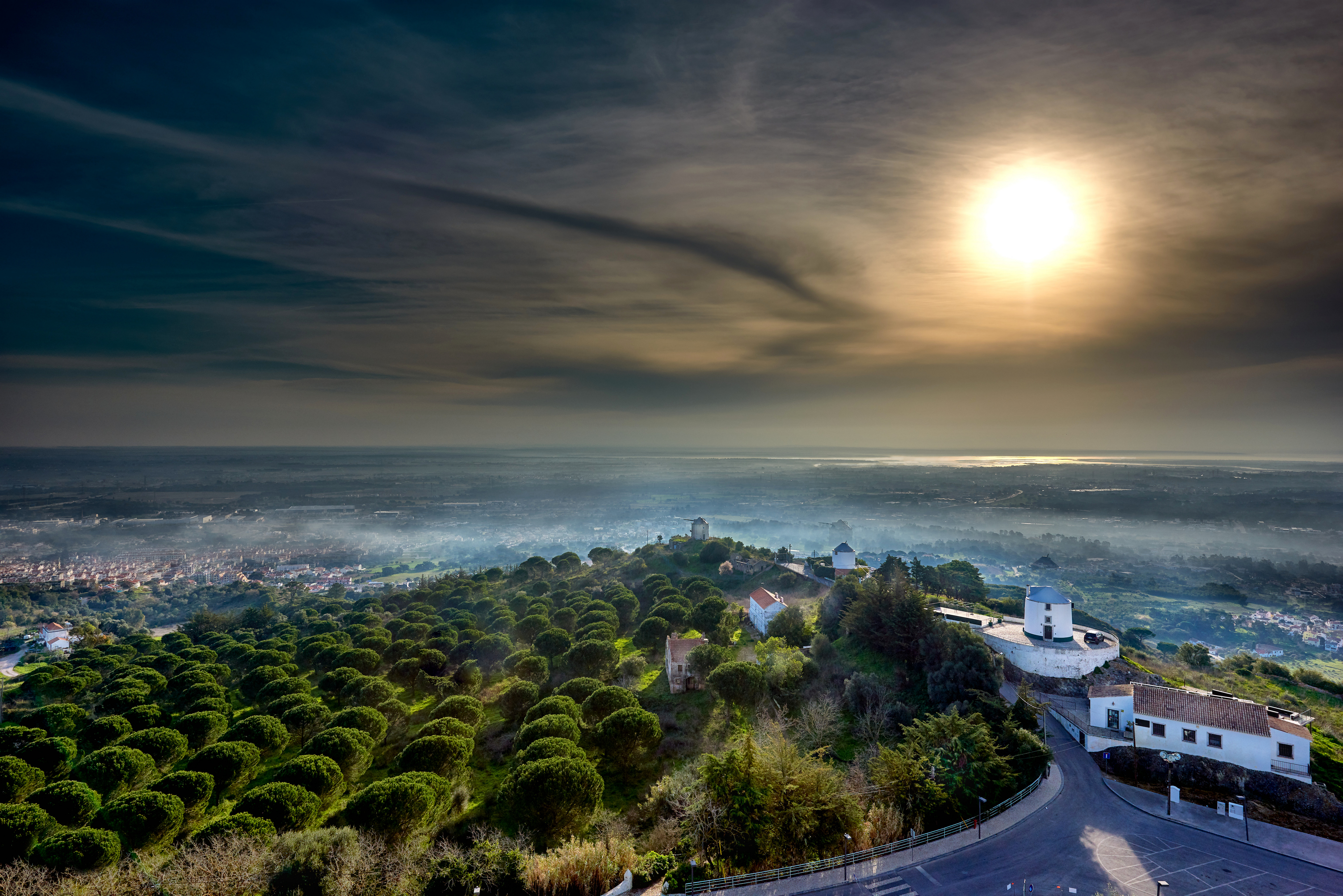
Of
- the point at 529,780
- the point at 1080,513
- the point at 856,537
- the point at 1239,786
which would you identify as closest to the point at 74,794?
the point at 529,780

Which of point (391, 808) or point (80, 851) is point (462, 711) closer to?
point (391, 808)

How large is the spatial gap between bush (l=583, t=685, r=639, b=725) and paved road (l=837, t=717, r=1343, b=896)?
18.8 meters

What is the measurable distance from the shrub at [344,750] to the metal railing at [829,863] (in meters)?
21.7

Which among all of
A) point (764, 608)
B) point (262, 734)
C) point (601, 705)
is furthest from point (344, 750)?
point (764, 608)

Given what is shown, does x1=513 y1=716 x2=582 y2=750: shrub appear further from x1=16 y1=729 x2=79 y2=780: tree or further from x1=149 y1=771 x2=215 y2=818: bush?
→ x1=16 y1=729 x2=79 y2=780: tree

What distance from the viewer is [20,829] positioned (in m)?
23.4

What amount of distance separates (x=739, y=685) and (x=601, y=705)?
354 inches

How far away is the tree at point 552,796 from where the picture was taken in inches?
981

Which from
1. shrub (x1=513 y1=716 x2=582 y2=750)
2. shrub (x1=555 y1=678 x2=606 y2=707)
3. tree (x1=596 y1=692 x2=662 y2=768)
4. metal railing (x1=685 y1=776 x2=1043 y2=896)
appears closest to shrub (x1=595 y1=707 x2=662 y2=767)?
tree (x1=596 y1=692 x2=662 y2=768)

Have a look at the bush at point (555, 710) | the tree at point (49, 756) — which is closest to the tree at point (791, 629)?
the bush at point (555, 710)

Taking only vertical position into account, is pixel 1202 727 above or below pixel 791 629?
above

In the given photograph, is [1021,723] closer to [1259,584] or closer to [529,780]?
[529,780]

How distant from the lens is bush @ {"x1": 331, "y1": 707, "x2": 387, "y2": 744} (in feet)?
111

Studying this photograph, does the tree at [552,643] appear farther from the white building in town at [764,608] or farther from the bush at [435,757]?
the white building in town at [764,608]
